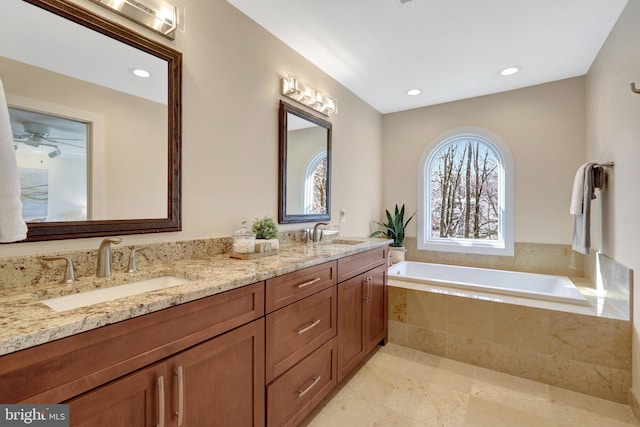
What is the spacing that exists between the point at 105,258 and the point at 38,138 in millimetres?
511

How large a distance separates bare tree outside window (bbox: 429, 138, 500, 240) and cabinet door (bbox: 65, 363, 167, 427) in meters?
3.41

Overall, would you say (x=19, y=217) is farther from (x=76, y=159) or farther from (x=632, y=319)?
(x=632, y=319)

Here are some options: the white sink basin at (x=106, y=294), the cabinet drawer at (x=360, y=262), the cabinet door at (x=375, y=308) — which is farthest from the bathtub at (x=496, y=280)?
the white sink basin at (x=106, y=294)

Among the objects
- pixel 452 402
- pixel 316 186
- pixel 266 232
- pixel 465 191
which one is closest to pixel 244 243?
pixel 266 232

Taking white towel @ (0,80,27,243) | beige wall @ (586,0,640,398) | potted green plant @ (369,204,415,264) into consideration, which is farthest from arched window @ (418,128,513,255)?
white towel @ (0,80,27,243)

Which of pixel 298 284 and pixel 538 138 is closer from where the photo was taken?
pixel 298 284

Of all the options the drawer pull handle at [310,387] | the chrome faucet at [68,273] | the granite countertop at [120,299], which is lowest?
the drawer pull handle at [310,387]

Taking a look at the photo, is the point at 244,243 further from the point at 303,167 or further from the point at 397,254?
the point at 397,254

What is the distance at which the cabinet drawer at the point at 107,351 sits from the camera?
2.18 feet

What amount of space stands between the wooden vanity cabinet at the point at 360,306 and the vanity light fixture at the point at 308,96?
1304 millimetres

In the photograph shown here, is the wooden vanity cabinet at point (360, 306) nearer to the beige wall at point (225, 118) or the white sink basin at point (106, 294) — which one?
the beige wall at point (225, 118)

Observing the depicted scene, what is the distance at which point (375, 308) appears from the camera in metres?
2.37

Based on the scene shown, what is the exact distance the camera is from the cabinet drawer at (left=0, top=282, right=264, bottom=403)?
0.66m

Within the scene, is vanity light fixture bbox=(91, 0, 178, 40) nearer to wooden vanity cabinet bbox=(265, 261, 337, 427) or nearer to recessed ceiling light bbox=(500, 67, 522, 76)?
wooden vanity cabinet bbox=(265, 261, 337, 427)
